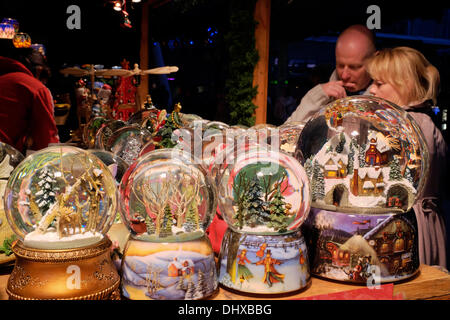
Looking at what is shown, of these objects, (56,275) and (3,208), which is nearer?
(56,275)

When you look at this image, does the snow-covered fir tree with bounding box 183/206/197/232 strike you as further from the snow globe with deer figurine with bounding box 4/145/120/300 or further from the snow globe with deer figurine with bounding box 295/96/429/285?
the snow globe with deer figurine with bounding box 295/96/429/285

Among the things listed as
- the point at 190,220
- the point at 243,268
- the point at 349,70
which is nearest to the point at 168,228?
the point at 190,220

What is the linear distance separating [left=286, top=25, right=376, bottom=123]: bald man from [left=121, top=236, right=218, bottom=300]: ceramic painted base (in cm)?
179

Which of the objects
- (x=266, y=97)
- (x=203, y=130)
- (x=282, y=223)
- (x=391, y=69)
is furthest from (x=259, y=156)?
(x=266, y=97)

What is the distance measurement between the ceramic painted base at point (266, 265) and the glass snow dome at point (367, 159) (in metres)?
0.29

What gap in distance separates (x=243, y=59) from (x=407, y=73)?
13.4 feet

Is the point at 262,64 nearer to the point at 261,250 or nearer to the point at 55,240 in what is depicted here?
the point at 261,250

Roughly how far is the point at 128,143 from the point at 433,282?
1.75 metres

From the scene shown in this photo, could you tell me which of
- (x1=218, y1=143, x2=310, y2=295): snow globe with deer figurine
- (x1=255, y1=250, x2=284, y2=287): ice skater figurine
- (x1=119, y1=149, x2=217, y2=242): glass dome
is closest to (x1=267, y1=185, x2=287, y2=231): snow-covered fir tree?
(x1=218, y1=143, x2=310, y2=295): snow globe with deer figurine

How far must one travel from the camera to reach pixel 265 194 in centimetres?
141

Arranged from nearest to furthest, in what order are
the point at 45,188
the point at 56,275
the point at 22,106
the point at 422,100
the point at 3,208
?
the point at 56,275 → the point at 45,188 → the point at 3,208 → the point at 422,100 → the point at 22,106

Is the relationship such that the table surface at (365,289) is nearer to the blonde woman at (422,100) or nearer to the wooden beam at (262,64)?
the blonde woman at (422,100)

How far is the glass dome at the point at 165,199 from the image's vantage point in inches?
53.7
